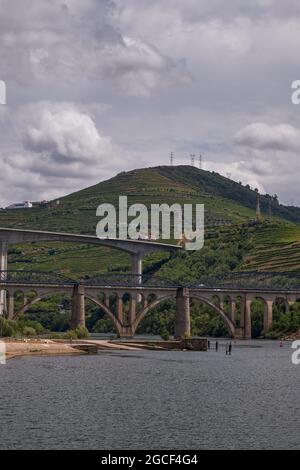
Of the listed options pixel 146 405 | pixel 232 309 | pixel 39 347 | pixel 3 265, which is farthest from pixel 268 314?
pixel 146 405

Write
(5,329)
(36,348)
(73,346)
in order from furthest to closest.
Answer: (5,329), (73,346), (36,348)

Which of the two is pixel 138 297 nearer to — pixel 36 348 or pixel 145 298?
pixel 145 298

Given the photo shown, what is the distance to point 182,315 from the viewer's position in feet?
579

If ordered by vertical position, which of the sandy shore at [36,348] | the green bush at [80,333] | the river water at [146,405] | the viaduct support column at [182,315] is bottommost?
the river water at [146,405]

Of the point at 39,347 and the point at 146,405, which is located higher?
the point at 39,347

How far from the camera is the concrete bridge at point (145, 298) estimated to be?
6663 inches

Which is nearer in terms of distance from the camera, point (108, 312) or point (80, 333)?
point (80, 333)

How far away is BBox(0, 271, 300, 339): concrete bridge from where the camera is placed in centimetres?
16925

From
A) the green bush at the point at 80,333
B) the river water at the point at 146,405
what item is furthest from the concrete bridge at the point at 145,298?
the river water at the point at 146,405

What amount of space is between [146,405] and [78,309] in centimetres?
9987

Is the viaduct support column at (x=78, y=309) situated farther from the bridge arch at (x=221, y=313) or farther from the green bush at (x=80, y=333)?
the bridge arch at (x=221, y=313)

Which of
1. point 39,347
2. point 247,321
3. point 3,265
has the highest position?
point 3,265

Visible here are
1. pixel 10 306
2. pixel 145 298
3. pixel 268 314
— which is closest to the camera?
pixel 10 306

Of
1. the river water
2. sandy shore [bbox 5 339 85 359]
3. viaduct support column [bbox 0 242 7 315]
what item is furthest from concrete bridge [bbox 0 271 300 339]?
the river water
